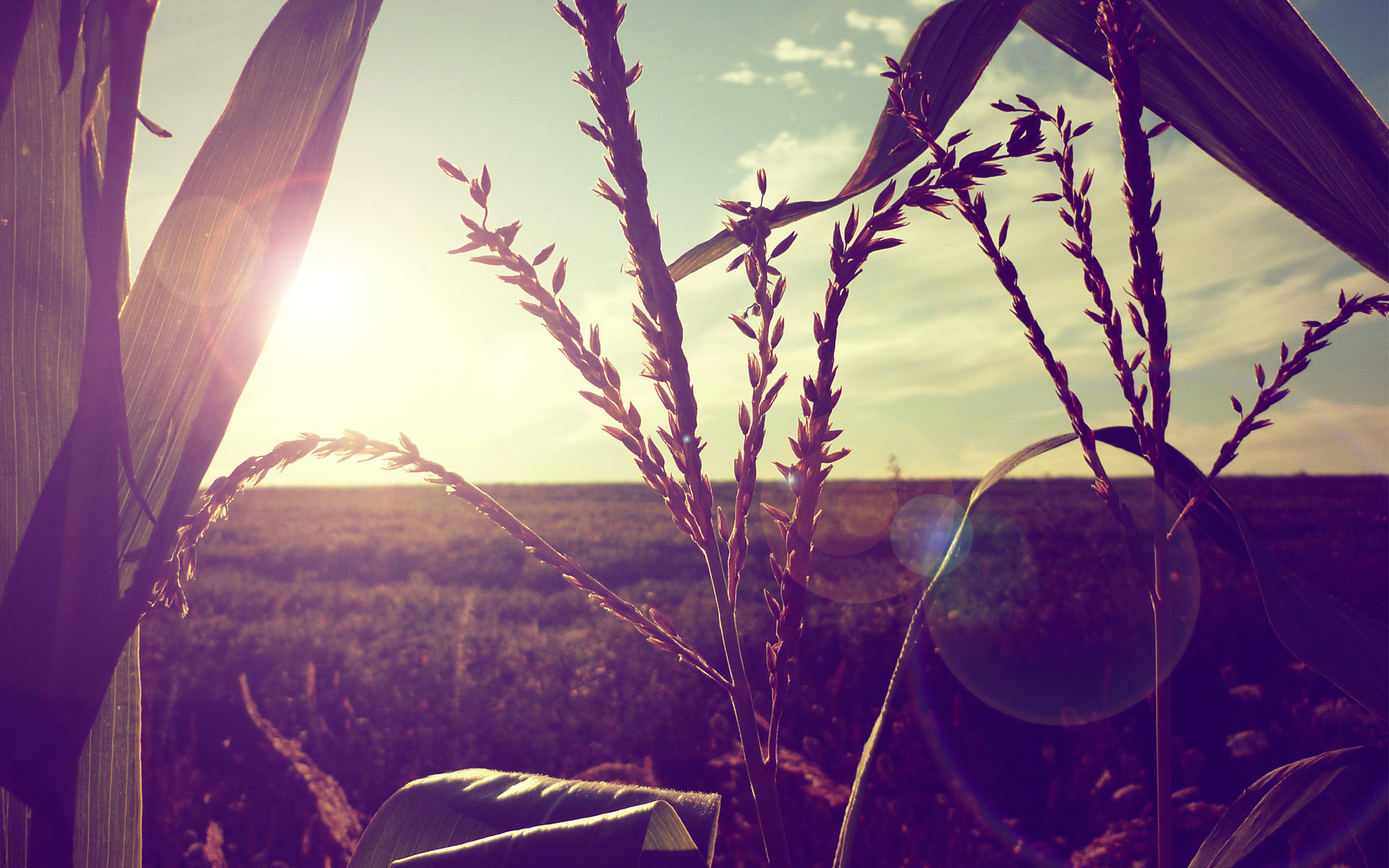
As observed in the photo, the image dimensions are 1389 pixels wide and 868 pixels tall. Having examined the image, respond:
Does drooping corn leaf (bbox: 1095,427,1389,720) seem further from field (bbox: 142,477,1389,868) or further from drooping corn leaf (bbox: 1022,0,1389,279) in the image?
drooping corn leaf (bbox: 1022,0,1389,279)

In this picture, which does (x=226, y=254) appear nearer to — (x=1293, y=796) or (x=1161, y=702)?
(x=1161, y=702)

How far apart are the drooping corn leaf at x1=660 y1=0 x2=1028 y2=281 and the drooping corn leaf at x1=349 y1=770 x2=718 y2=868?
0.65 m

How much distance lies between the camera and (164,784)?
4.00 m

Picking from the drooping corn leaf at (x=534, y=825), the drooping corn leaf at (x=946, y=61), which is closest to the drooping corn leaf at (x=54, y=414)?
the drooping corn leaf at (x=534, y=825)

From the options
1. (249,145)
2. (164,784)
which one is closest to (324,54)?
(249,145)

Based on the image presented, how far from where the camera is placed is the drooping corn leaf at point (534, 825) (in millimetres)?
542

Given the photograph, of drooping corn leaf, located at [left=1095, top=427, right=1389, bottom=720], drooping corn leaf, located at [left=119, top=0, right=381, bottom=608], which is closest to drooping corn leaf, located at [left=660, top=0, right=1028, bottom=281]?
drooping corn leaf, located at [left=119, top=0, right=381, bottom=608]

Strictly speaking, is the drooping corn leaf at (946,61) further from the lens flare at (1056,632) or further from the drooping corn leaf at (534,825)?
the lens flare at (1056,632)

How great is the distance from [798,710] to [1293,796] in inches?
167

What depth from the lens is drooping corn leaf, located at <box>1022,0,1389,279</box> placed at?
0.80 meters

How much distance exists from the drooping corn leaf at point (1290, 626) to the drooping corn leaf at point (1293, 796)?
72 mm

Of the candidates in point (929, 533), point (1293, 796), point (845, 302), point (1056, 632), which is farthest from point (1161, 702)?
point (1056, 632)

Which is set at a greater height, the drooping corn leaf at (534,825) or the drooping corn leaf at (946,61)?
the drooping corn leaf at (946,61)

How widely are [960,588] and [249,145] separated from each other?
7.99 metres
